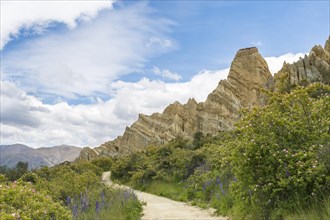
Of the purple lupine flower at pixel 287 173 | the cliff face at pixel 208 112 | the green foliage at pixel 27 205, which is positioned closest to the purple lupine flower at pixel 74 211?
the green foliage at pixel 27 205

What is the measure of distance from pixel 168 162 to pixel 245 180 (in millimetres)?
17238

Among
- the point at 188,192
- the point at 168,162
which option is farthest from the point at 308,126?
the point at 168,162

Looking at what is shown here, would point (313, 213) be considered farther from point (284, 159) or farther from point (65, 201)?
point (65, 201)

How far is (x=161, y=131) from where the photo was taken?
74.6 m

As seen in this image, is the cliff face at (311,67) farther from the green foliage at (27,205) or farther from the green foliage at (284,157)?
the green foliage at (27,205)

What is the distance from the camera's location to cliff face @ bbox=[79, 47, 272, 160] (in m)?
69.4

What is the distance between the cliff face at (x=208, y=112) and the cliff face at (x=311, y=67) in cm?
1581

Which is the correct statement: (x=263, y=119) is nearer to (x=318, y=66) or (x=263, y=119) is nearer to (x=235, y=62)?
(x=318, y=66)

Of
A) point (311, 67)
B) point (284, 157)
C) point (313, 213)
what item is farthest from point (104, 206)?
point (311, 67)

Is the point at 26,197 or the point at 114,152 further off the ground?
the point at 114,152

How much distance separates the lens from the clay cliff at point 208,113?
69.1 metres

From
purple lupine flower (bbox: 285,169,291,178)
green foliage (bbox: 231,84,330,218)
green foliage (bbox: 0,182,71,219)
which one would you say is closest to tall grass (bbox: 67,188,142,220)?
green foliage (bbox: 0,182,71,219)

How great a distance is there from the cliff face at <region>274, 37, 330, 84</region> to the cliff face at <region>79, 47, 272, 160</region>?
1581 cm

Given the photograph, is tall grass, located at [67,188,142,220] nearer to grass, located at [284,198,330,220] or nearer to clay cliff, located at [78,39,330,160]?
grass, located at [284,198,330,220]
